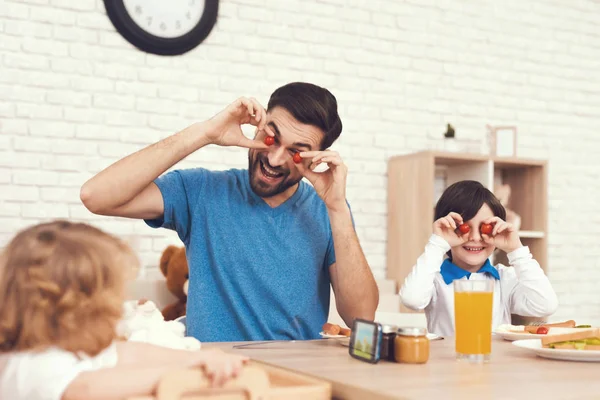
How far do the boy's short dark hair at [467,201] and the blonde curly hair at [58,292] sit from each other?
4.75ft

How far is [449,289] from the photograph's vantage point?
218 centimetres

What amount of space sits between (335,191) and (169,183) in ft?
1.48

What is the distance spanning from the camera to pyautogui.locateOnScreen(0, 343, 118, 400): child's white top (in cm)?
89

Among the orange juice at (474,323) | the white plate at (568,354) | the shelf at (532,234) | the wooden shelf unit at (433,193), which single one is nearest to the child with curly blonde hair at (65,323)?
the orange juice at (474,323)

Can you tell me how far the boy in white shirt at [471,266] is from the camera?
2.09 meters

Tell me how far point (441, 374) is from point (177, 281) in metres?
1.98

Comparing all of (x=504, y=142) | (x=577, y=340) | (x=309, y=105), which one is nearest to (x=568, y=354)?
(x=577, y=340)

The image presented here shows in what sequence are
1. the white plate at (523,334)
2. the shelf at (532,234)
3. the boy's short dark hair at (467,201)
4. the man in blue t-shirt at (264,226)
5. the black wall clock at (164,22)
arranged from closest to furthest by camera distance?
the white plate at (523,334)
the man in blue t-shirt at (264,226)
the boy's short dark hair at (467,201)
the black wall clock at (164,22)
the shelf at (532,234)

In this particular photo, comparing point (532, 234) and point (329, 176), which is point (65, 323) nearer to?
point (329, 176)

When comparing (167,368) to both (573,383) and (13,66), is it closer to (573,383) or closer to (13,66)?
(573,383)

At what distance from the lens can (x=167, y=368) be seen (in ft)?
3.04

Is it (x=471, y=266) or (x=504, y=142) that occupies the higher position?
(x=504, y=142)

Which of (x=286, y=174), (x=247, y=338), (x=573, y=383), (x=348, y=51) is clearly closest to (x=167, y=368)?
(x=573, y=383)

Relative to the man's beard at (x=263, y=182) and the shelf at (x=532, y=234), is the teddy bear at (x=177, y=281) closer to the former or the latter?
the man's beard at (x=263, y=182)
